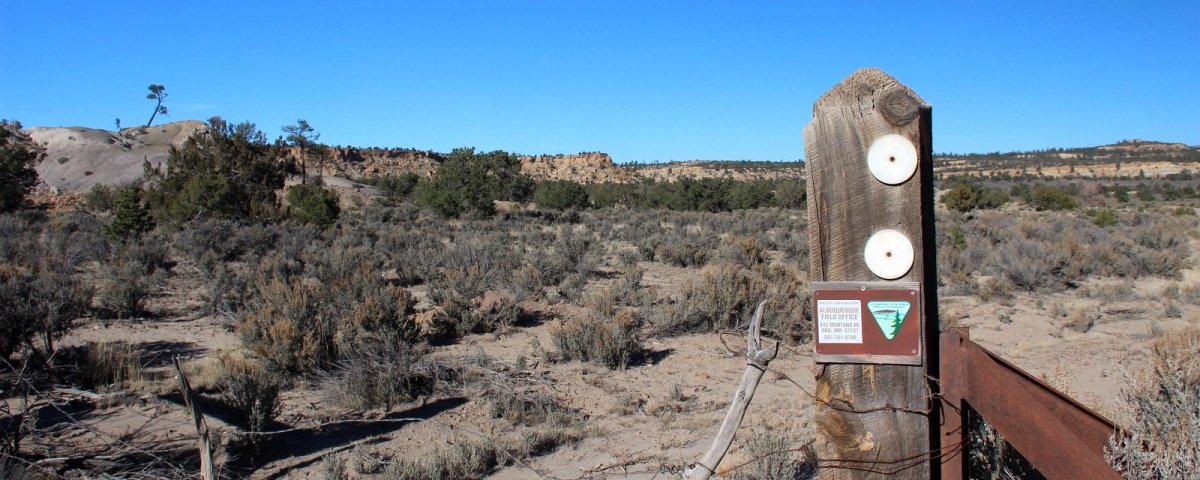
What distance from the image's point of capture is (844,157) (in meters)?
1.67

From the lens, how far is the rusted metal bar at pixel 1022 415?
1.50 meters

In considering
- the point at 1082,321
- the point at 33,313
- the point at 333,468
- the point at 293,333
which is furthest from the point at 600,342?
the point at 1082,321

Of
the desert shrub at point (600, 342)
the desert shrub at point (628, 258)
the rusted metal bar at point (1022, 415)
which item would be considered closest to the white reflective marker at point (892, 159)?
the rusted metal bar at point (1022, 415)

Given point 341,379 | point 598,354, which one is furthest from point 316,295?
point 598,354

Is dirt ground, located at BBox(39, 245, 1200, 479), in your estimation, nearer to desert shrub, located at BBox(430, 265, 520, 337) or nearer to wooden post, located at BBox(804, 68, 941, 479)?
desert shrub, located at BBox(430, 265, 520, 337)

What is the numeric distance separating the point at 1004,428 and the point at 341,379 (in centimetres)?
613

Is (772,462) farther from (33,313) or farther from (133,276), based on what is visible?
(133,276)

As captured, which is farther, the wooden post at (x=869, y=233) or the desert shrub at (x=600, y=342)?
the desert shrub at (x=600, y=342)

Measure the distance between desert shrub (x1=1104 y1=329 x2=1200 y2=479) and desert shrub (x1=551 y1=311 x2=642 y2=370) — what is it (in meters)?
5.12

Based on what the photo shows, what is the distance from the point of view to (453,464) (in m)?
4.92

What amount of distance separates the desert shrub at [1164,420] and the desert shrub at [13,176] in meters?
36.0

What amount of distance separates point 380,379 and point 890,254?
563 cm

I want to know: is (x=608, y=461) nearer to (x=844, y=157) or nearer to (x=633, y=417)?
(x=633, y=417)

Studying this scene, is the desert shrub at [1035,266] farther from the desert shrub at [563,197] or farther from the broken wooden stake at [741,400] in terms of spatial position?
the desert shrub at [563,197]
